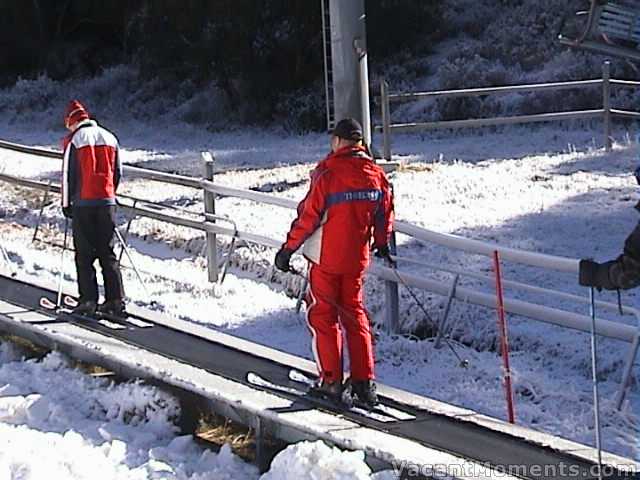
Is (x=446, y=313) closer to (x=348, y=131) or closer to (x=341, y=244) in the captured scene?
(x=341, y=244)

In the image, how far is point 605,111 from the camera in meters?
18.5

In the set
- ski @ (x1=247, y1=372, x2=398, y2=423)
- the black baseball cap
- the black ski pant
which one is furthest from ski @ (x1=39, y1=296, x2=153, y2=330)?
the black baseball cap

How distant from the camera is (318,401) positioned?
7.83m

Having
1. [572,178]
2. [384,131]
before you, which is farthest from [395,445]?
[384,131]

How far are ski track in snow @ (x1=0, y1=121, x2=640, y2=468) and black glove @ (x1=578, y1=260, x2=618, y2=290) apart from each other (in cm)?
177

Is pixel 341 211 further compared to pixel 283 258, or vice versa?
pixel 283 258

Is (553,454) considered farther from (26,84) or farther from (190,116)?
(26,84)

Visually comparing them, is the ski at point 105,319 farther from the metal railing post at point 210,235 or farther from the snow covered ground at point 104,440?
the metal railing post at point 210,235

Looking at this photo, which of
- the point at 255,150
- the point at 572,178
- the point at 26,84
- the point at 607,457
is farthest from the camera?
the point at 26,84

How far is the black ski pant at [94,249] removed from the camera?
9992 millimetres

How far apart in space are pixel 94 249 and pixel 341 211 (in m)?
3.14

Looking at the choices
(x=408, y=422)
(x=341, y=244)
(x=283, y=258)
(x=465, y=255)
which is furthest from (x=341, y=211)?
(x=465, y=255)

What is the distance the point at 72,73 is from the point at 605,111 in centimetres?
2055

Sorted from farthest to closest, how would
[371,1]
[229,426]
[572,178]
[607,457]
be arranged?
[371,1]
[572,178]
[229,426]
[607,457]
